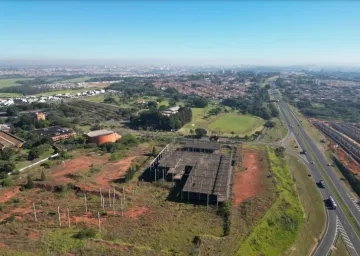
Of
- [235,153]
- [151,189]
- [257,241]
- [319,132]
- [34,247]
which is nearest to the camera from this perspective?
[34,247]

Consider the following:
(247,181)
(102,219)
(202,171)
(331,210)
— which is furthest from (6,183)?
(331,210)

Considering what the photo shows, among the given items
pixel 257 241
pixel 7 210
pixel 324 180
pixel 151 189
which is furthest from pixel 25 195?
pixel 324 180

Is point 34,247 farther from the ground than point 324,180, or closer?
farther from the ground

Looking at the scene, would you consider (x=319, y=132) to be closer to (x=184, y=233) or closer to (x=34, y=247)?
(x=184, y=233)

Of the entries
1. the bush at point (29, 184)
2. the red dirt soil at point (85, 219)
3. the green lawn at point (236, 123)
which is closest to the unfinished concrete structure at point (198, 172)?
the red dirt soil at point (85, 219)

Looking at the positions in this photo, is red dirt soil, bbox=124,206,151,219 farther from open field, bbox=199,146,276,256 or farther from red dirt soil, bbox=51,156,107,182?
red dirt soil, bbox=51,156,107,182
